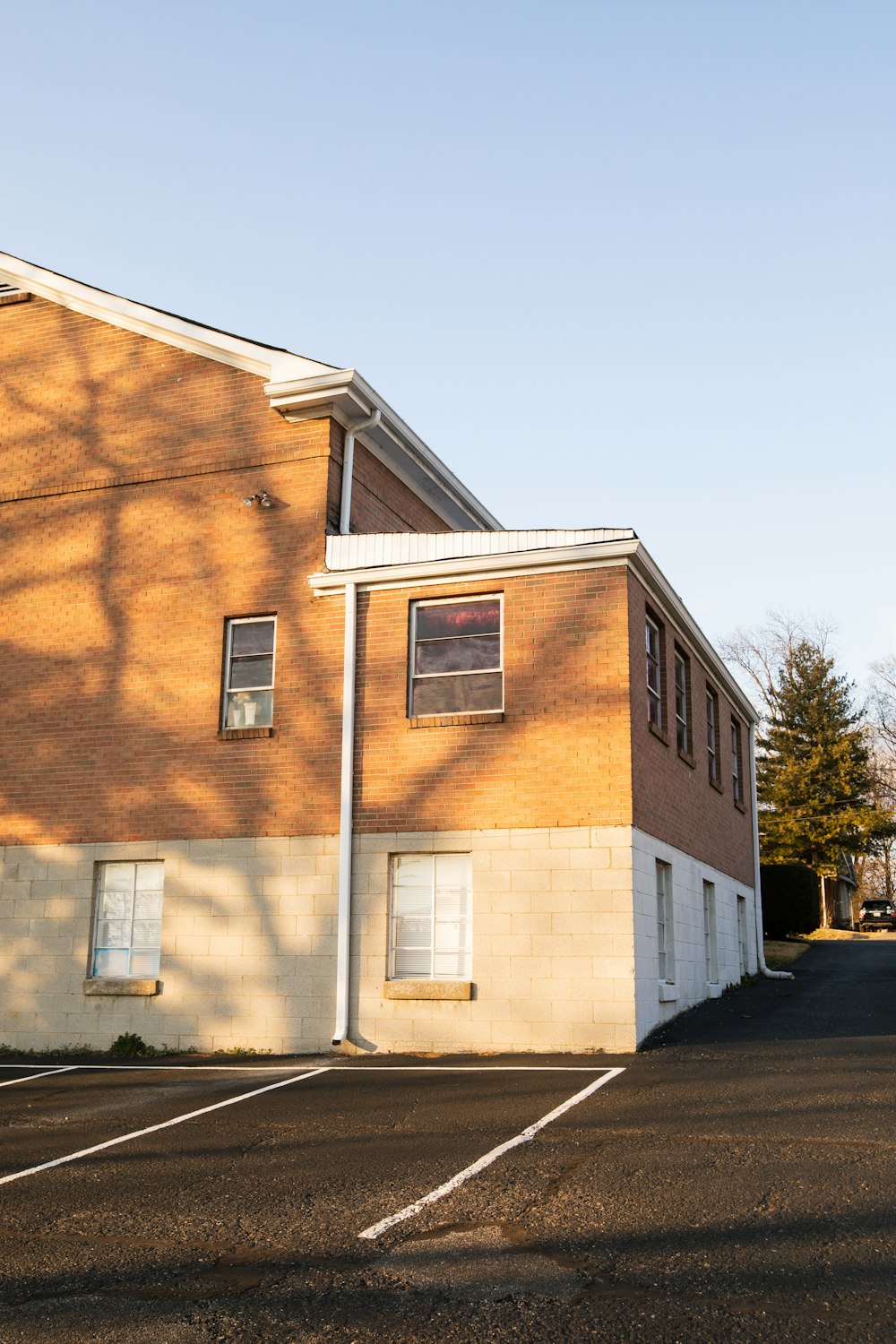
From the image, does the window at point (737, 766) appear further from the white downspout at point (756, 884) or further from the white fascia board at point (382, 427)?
the white fascia board at point (382, 427)

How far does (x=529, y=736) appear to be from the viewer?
14.9 meters

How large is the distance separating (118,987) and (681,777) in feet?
27.4

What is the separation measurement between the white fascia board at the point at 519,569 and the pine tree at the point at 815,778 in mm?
40223

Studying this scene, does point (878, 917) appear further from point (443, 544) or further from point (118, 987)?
point (118, 987)

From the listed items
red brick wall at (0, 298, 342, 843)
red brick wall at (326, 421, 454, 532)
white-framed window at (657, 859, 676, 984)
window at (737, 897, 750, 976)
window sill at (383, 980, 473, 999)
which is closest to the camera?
window sill at (383, 980, 473, 999)

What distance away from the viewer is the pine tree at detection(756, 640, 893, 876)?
181ft

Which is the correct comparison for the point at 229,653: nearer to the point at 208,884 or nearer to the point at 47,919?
the point at 208,884

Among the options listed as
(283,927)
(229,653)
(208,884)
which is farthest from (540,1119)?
(229,653)

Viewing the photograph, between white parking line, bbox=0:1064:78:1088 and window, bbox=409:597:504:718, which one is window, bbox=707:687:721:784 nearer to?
window, bbox=409:597:504:718

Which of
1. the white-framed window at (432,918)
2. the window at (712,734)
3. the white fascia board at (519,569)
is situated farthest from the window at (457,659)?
the window at (712,734)

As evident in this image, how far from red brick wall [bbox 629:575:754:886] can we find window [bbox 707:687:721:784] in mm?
224

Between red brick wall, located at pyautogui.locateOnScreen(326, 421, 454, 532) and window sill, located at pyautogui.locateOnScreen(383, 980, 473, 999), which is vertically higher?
red brick wall, located at pyautogui.locateOnScreen(326, 421, 454, 532)

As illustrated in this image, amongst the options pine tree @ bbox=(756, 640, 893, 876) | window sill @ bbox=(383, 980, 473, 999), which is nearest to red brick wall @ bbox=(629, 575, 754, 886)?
window sill @ bbox=(383, 980, 473, 999)

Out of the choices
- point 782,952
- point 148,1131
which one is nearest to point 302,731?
point 148,1131
